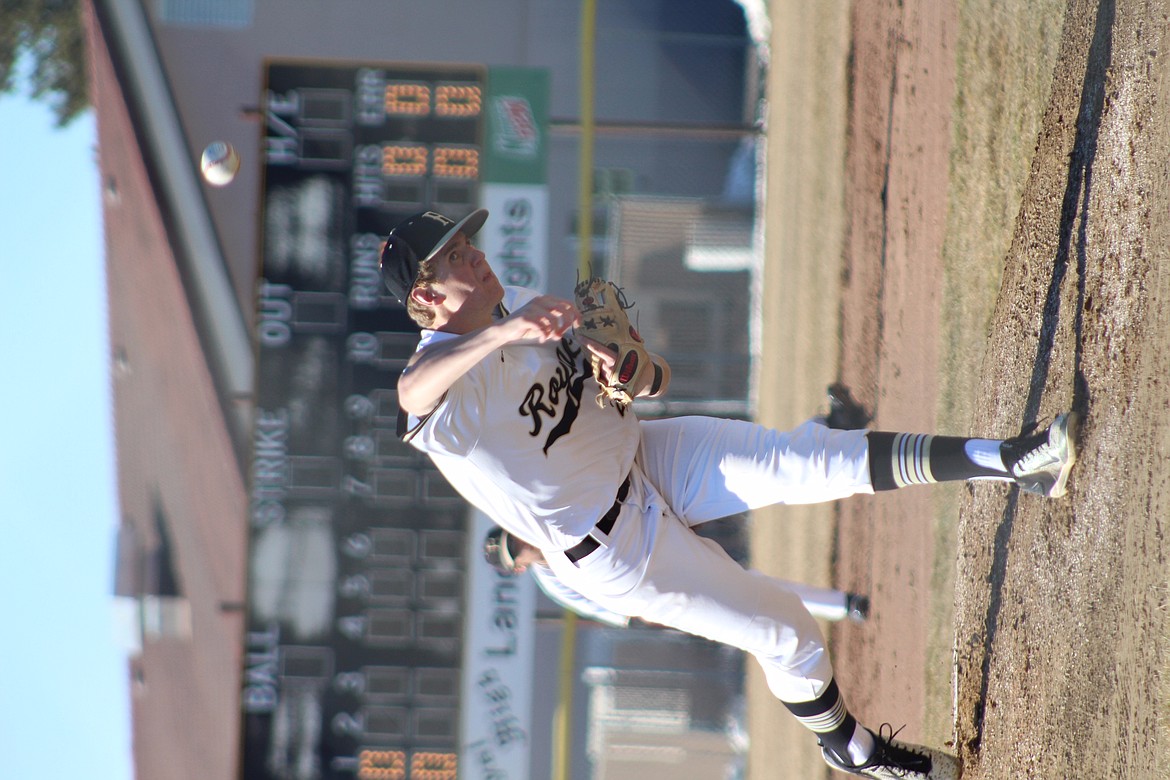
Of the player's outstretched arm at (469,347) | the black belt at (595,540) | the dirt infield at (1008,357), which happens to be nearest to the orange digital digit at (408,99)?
the dirt infield at (1008,357)

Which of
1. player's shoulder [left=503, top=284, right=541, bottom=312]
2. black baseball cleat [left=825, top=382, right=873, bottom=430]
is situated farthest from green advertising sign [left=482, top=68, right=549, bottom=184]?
player's shoulder [left=503, top=284, right=541, bottom=312]

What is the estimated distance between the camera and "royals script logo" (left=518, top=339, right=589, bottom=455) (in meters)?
2.51

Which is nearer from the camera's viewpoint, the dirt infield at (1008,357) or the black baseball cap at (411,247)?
the dirt infield at (1008,357)

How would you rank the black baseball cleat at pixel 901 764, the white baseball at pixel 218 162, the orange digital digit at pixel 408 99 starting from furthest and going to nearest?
the orange digital digit at pixel 408 99
the white baseball at pixel 218 162
the black baseball cleat at pixel 901 764

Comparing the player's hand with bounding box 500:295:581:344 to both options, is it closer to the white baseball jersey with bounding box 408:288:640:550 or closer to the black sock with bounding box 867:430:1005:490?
the white baseball jersey with bounding box 408:288:640:550

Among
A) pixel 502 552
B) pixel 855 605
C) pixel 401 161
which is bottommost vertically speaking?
pixel 855 605

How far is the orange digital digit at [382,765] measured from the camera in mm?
7574

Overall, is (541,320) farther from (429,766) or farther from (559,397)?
(429,766)

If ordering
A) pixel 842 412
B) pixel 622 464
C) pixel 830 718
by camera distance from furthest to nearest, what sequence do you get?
pixel 842 412 < pixel 830 718 < pixel 622 464

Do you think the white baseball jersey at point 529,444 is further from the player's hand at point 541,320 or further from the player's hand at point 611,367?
the player's hand at point 541,320

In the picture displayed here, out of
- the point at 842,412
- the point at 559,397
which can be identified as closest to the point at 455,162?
the point at 842,412

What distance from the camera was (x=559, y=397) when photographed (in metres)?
2.59

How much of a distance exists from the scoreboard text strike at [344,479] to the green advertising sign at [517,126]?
0.95 ft

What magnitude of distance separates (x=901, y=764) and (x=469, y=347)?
70.7 inches
